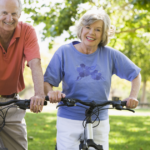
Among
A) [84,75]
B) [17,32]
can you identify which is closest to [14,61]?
[17,32]

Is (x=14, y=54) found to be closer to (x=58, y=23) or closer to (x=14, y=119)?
(x=14, y=119)

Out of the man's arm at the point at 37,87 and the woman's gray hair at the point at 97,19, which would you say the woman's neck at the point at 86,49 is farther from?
the man's arm at the point at 37,87

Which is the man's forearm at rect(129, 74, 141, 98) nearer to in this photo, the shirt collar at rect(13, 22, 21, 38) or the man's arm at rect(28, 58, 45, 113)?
the man's arm at rect(28, 58, 45, 113)

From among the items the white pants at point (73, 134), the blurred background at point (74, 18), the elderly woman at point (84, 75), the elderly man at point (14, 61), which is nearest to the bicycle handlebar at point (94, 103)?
the elderly woman at point (84, 75)

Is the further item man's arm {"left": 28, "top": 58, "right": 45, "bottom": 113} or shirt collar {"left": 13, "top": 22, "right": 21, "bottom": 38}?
shirt collar {"left": 13, "top": 22, "right": 21, "bottom": 38}

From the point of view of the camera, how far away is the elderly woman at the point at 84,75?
2.47 m

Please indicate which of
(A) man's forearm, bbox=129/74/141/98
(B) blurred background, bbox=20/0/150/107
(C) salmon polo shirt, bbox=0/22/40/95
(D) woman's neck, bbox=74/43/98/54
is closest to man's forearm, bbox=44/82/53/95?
(C) salmon polo shirt, bbox=0/22/40/95

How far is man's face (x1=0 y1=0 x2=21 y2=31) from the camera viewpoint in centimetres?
238

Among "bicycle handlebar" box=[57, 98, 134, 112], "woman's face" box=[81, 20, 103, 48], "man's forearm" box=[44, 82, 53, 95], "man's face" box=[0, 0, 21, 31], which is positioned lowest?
"bicycle handlebar" box=[57, 98, 134, 112]

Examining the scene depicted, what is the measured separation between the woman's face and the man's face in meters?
0.68

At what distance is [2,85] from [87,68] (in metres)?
0.86

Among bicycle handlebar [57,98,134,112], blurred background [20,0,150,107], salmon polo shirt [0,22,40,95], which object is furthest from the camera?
blurred background [20,0,150,107]

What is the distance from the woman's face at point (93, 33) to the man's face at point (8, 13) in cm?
68

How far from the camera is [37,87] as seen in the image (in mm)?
2363
